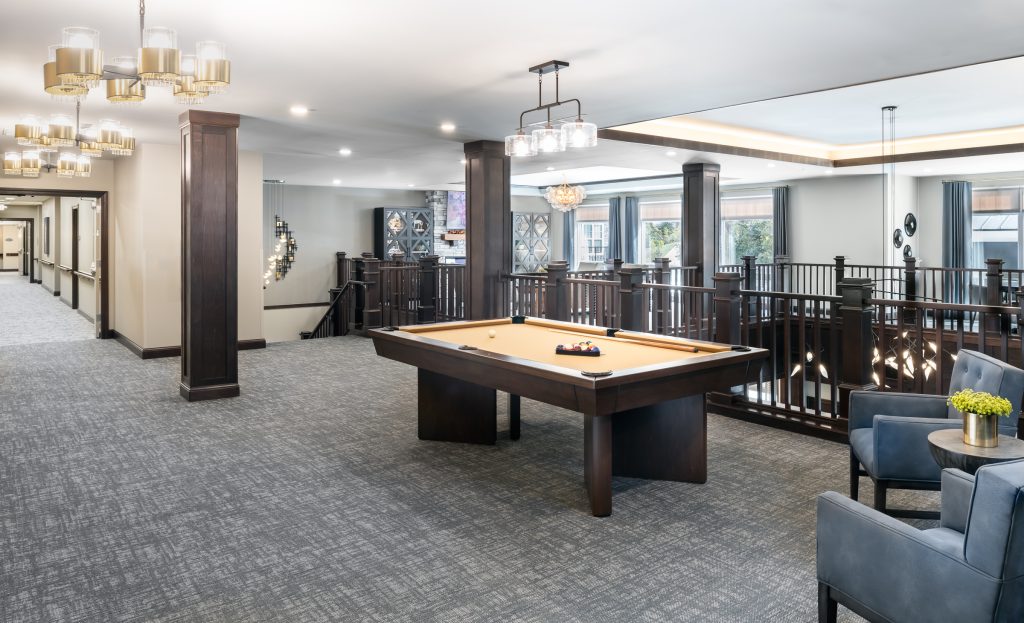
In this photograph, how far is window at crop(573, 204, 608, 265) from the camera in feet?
55.6

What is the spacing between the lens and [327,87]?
5301 millimetres

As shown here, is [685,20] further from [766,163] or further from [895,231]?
[895,231]

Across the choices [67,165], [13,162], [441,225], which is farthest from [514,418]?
[441,225]

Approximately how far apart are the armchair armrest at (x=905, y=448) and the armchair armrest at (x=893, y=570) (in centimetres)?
94

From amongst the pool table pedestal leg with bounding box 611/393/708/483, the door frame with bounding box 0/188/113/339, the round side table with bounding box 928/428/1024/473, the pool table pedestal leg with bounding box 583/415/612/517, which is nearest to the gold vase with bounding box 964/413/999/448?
the round side table with bounding box 928/428/1024/473

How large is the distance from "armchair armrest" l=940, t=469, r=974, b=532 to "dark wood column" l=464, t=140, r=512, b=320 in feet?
19.4

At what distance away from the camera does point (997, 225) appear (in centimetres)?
1167

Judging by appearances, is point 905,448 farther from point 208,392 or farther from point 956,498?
point 208,392

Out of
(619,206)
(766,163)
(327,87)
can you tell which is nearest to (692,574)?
(327,87)

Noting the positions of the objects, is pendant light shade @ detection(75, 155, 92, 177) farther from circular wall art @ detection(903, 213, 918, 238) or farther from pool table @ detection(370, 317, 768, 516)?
circular wall art @ detection(903, 213, 918, 238)

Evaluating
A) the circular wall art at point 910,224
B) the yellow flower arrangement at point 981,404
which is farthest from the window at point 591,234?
the yellow flower arrangement at point 981,404

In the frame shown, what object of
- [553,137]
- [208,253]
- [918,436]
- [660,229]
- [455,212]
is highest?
[455,212]

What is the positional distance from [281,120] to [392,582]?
5.00 m

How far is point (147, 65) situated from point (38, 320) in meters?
11.1
